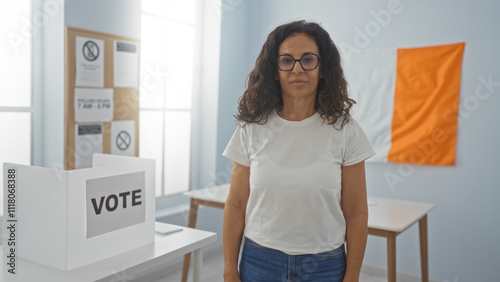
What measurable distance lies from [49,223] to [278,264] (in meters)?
0.77

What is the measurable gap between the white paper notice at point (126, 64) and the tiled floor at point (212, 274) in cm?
133

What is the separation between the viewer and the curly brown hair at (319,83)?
130cm

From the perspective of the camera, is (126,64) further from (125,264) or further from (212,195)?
(125,264)

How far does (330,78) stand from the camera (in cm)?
131

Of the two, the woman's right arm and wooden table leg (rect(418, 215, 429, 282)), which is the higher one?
the woman's right arm

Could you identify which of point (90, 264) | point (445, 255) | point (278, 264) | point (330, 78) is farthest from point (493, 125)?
point (90, 264)

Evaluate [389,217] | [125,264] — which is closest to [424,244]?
[389,217]

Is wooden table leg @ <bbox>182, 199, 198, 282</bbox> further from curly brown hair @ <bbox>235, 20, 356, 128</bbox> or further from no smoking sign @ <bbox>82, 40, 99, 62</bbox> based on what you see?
curly brown hair @ <bbox>235, 20, 356, 128</bbox>

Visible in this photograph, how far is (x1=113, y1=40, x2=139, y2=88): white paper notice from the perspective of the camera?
275 cm

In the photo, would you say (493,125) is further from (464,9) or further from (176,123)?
(176,123)

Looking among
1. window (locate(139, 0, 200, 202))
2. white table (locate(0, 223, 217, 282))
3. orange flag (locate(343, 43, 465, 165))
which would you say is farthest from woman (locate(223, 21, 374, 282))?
orange flag (locate(343, 43, 465, 165))

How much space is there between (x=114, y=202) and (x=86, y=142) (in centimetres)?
111

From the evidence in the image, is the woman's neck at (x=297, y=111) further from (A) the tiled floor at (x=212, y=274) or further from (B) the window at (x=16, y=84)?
(A) the tiled floor at (x=212, y=274)

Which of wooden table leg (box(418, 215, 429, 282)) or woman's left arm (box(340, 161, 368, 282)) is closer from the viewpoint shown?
woman's left arm (box(340, 161, 368, 282))
